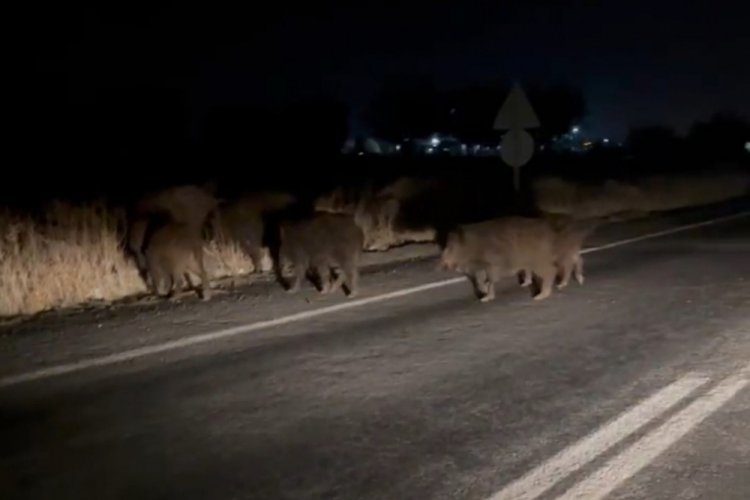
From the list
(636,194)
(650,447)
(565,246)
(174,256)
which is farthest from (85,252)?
(636,194)

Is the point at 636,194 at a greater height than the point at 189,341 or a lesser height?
greater

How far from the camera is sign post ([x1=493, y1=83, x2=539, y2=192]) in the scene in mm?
23922

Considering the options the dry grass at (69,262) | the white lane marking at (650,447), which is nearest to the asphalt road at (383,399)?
the white lane marking at (650,447)

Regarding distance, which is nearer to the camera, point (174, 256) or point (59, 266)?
point (174, 256)

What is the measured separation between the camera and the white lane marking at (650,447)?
260 inches

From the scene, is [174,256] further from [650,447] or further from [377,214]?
[377,214]

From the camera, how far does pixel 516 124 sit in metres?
24.1

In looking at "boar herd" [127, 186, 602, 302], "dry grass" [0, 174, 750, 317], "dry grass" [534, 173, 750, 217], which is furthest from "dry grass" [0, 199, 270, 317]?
"dry grass" [534, 173, 750, 217]

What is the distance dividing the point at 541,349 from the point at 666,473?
13.0 ft

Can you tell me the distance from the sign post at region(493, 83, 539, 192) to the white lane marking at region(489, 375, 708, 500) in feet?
49.1

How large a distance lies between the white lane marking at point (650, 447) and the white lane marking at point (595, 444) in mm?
141

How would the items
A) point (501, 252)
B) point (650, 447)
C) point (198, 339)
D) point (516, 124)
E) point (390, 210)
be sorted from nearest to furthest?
point (650, 447), point (198, 339), point (501, 252), point (516, 124), point (390, 210)

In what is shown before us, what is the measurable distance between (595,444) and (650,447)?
0.36 m

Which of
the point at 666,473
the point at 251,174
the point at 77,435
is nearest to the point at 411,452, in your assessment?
the point at 666,473
